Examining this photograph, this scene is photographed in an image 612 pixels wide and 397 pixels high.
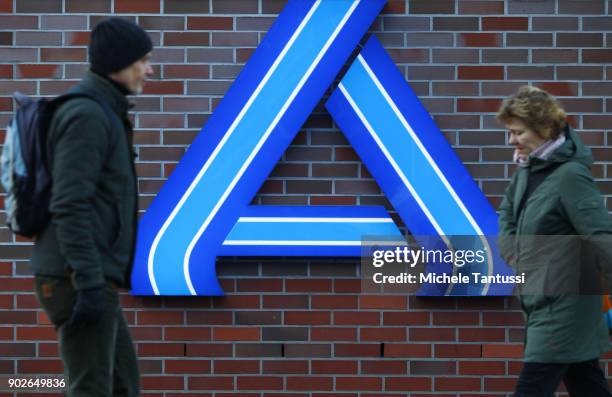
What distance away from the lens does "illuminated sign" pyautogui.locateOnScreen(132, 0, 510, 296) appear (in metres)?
5.58

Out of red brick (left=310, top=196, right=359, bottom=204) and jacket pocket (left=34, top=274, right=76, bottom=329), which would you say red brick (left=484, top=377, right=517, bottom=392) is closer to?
red brick (left=310, top=196, right=359, bottom=204)

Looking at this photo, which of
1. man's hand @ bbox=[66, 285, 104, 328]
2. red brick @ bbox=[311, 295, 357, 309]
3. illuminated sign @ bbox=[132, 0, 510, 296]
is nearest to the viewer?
man's hand @ bbox=[66, 285, 104, 328]

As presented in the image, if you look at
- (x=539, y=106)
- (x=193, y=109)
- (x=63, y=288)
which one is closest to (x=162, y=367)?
(x=193, y=109)

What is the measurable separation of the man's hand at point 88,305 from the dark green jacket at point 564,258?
1617 millimetres

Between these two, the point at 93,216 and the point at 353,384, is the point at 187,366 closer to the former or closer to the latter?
the point at 353,384

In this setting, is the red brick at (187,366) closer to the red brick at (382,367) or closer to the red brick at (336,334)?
the red brick at (336,334)

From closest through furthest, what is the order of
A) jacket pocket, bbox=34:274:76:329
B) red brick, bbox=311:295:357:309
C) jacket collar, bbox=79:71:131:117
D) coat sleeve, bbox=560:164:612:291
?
jacket pocket, bbox=34:274:76:329
jacket collar, bbox=79:71:131:117
coat sleeve, bbox=560:164:612:291
red brick, bbox=311:295:357:309

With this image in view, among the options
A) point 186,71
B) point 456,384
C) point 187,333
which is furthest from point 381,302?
point 186,71

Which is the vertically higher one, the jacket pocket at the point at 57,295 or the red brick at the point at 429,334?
the jacket pocket at the point at 57,295

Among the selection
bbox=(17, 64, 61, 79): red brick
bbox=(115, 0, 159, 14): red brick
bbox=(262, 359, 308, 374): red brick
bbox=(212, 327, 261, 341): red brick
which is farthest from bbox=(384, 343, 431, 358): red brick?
bbox=(17, 64, 61, 79): red brick

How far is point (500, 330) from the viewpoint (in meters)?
5.70

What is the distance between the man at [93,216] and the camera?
3.56 meters

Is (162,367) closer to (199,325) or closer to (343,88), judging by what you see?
(199,325)

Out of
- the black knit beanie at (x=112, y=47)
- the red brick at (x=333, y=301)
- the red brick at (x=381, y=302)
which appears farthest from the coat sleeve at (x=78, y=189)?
the red brick at (x=381, y=302)
